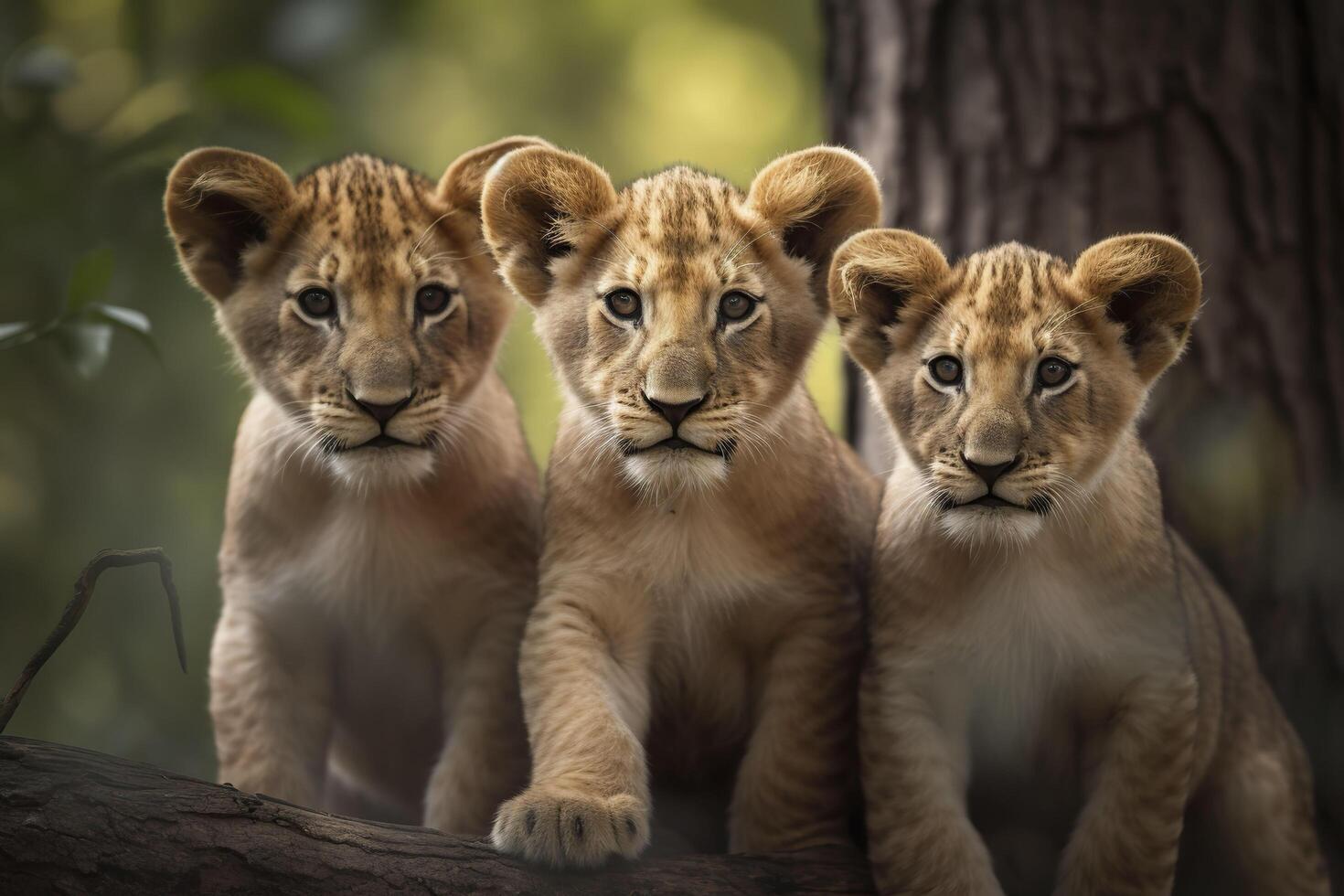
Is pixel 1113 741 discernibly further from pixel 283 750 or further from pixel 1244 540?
pixel 283 750

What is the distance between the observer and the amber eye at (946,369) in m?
3.34

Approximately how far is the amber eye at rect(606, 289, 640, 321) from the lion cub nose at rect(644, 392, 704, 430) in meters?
0.34

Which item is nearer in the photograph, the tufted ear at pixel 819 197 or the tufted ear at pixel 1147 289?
the tufted ear at pixel 1147 289

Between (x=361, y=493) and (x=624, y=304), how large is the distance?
0.98 m

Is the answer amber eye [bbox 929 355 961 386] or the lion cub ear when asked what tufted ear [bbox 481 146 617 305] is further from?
amber eye [bbox 929 355 961 386]

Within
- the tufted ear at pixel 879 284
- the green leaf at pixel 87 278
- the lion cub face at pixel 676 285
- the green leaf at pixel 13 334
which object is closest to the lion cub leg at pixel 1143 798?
the tufted ear at pixel 879 284

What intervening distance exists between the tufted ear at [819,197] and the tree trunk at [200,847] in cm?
179

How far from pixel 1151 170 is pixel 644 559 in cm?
269

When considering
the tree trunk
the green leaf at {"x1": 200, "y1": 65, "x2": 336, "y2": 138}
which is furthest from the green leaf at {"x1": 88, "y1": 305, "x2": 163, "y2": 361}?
the tree trunk

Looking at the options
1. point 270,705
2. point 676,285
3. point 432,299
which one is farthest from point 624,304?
point 270,705

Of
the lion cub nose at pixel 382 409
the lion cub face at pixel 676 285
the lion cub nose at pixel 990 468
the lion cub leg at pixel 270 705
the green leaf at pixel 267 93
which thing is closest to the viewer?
the lion cub nose at pixel 990 468

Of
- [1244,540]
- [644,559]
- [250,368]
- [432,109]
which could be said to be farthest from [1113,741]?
[432,109]

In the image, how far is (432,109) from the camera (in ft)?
32.6

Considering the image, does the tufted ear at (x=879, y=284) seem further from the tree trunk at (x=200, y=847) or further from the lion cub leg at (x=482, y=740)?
the tree trunk at (x=200, y=847)
